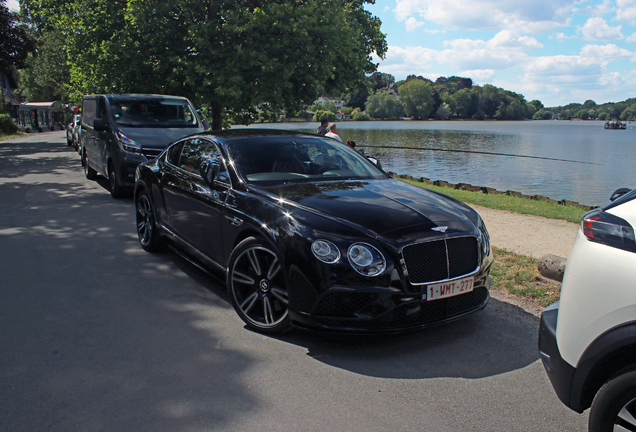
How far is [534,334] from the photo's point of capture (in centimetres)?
432

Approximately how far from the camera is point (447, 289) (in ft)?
12.6

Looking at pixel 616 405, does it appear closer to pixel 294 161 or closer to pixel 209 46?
pixel 294 161

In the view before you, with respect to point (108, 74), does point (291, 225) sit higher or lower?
lower

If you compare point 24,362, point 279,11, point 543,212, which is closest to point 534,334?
point 24,362

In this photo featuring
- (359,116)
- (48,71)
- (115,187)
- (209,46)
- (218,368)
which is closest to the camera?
(218,368)

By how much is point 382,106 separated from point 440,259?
13800 cm

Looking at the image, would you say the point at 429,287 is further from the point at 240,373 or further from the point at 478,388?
the point at 240,373

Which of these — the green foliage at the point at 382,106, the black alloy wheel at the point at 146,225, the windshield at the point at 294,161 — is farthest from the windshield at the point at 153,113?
the green foliage at the point at 382,106

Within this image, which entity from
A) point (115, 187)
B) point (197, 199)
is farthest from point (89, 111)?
point (197, 199)

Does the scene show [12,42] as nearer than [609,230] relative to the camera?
No

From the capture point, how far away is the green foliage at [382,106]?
137 m

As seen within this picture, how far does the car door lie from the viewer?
4922 millimetres

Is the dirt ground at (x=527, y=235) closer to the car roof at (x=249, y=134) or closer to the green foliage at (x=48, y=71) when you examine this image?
the car roof at (x=249, y=134)

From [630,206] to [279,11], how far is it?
17837 millimetres
